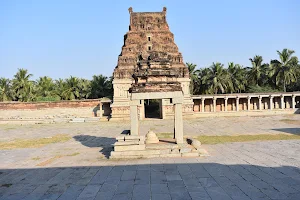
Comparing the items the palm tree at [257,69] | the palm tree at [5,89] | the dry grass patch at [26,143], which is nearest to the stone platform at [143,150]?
the dry grass patch at [26,143]

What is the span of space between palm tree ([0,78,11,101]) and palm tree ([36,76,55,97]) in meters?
5.05

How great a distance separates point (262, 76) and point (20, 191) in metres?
44.8

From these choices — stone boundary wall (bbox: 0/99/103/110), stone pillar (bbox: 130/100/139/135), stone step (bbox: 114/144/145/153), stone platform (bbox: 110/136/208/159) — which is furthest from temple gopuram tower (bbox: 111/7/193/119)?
stone step (bbox: 114/144/145/153)

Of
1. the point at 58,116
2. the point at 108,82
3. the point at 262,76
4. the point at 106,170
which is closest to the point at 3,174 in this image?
the point at 106,170

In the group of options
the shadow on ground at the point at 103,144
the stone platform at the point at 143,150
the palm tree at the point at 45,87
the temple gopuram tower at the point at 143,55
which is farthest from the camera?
the palm tree at the point at 45,87

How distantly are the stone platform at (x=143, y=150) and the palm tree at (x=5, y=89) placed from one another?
40999mm

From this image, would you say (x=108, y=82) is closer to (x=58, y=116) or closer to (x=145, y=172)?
(x=58, y=116)

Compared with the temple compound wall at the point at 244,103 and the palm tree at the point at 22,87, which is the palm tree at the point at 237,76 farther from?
the palm tree at the point at 22,87

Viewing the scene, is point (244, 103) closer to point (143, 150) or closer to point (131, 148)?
point (143, 150)

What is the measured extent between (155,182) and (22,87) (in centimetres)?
4246

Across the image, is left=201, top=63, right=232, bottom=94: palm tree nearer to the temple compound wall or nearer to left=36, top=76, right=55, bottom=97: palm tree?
the temple compound wall

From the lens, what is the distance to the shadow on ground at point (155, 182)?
5.62 meters

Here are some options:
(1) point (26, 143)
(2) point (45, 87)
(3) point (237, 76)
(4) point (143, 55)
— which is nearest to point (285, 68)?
(3) point (237, 76)

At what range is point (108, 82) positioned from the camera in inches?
1758
